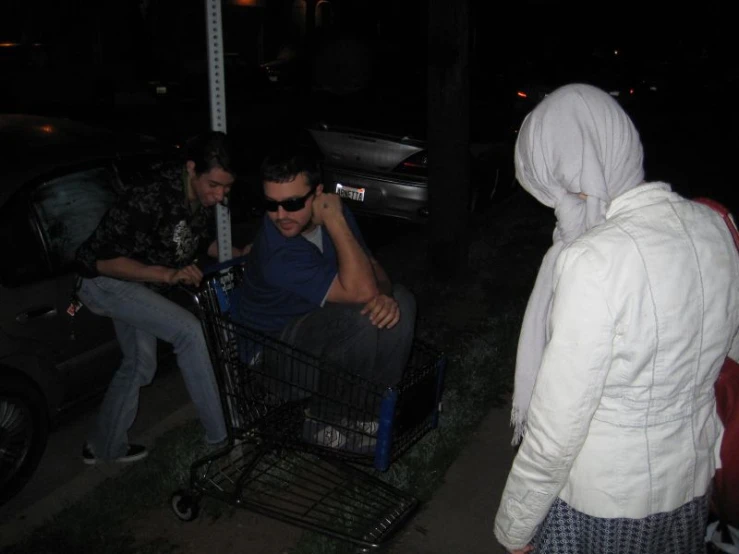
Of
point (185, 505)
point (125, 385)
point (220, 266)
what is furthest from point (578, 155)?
point (125, 385)

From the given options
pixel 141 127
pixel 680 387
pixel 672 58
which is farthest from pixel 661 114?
pixel 680 387

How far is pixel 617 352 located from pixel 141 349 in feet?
9.65

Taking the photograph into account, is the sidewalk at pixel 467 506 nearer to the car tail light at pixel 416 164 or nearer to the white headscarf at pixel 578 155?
the white headscarf at pixel 578 155

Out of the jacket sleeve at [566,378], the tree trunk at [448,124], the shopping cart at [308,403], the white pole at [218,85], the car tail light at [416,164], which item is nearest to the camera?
the jacket sleeve at [566,378]

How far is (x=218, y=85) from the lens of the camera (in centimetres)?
373

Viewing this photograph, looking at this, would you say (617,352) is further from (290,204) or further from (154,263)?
(154,263)

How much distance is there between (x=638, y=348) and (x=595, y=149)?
1.78 ft

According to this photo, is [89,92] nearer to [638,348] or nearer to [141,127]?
[141,127]

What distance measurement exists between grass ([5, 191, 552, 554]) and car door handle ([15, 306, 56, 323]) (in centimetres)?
98

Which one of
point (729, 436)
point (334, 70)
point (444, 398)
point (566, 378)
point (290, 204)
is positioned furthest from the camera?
point (334, 70)

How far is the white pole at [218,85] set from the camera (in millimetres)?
3593

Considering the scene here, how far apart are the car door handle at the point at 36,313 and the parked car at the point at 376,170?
15.6 ft

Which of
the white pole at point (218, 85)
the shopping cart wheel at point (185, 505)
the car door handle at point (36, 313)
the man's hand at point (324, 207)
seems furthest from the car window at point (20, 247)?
the man's hand at point (324, 207)

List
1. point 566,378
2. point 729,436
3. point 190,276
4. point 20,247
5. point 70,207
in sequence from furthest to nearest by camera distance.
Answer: point 70,207
point 20,247
point 190,276
point 729,436
point 566,378
